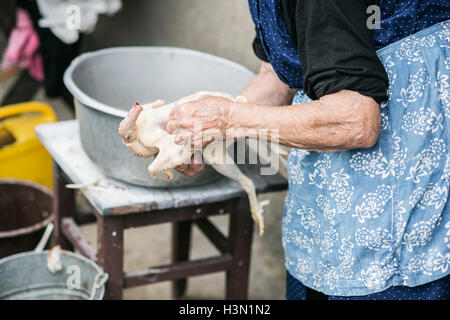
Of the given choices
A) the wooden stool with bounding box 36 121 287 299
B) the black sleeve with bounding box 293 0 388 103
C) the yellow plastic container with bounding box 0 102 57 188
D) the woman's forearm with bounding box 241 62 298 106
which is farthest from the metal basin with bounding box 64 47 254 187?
the yellow plastic container with bounding box 0 102 57 188

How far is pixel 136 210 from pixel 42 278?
0.60 meters

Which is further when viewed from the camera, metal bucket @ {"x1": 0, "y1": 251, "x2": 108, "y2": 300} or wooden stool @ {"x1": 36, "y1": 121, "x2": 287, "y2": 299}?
metal bucket @ {"x1": 0, "y1": 251, "x2": 108, "y2": 300}

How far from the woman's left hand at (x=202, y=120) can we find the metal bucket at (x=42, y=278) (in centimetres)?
88

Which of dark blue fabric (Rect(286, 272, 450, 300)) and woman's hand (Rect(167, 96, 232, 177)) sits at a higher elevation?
woman's hand (Rect(167, 96, 232, 177))

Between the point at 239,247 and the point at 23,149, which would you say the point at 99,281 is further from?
the point at 23,149

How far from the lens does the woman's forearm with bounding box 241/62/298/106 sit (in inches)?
73.7

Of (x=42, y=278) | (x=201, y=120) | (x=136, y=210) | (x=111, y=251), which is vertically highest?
(x=201, y=120)

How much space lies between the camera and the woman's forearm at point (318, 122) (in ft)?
4.19

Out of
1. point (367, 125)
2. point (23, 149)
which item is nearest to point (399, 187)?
point (367, 125)

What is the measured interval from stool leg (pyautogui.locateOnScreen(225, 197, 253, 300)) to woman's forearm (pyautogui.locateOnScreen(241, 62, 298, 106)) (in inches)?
17.8

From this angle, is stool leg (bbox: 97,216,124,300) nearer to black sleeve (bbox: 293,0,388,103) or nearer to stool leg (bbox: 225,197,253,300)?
stool leg (bbox: 225,197,253,300)

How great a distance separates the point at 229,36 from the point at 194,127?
1.88 m

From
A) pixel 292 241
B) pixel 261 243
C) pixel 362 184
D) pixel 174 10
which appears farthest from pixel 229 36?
pixel 362 184

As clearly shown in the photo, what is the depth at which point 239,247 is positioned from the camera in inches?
91.3
